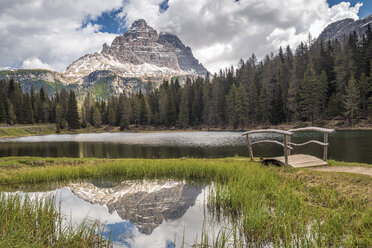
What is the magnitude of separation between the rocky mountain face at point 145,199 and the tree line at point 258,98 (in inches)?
2256

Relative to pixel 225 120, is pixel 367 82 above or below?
above

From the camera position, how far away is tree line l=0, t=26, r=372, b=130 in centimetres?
5819

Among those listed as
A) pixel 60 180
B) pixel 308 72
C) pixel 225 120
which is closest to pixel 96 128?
pixel 225 120

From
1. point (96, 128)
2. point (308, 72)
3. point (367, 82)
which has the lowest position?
point (96, 128)

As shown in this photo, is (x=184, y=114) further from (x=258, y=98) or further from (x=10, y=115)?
(x=10, y=115)

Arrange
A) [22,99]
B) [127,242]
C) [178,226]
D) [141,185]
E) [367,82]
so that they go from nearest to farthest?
[127,242], [178,226], [141,185], [367,82], [22,99]

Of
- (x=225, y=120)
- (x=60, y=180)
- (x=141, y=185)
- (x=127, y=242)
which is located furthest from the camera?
(x=225, y=120)

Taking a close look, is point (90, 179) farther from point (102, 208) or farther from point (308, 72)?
point (308, 72)

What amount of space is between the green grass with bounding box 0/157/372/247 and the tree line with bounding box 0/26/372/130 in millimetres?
54783

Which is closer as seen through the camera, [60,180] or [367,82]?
[60,180]

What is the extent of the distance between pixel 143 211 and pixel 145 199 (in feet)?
4.01

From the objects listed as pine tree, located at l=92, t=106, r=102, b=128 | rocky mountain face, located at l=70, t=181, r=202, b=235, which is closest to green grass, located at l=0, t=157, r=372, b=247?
rocky mountain face, located at l=70, t=181, r=202, b=235

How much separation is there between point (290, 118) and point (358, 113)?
16245 millimetres

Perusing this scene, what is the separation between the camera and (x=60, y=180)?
39.0 feet
